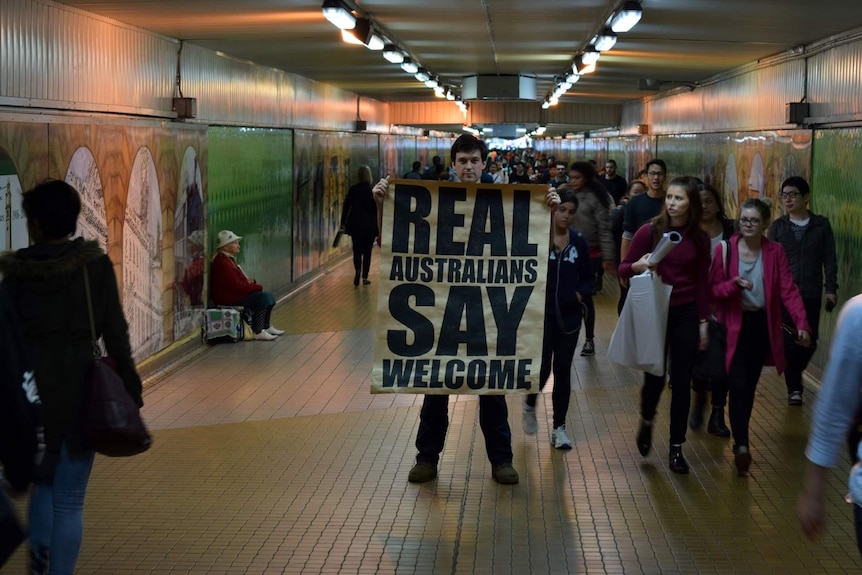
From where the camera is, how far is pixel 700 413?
906 centimetres

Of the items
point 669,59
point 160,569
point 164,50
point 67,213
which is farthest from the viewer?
point 669,59

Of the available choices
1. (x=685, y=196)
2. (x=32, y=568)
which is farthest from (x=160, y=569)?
(x=685, y=196)

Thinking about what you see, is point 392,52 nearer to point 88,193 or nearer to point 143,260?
point 143,260

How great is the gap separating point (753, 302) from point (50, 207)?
15.6 feet

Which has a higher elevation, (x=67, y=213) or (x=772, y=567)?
(x=67, y=213)

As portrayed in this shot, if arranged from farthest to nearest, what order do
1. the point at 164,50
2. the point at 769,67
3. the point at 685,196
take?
1. the point at 769,67
2. the point at 164,50
3. the point at 685,196

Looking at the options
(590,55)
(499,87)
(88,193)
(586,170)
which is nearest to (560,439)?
(586,170)

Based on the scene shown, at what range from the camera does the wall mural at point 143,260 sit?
10.6 m

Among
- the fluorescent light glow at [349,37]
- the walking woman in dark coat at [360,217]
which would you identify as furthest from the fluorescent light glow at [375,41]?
the walking woman in dark coat at [360,217]

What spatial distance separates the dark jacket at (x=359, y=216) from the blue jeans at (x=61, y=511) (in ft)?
45.0

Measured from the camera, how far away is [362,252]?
19.1 m

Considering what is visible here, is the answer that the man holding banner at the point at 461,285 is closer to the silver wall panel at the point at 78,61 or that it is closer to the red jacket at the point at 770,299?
the red jacket at the point at 770,299

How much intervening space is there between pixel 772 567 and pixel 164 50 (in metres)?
8.12

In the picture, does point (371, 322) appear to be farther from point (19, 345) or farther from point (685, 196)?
point (19, 345)
